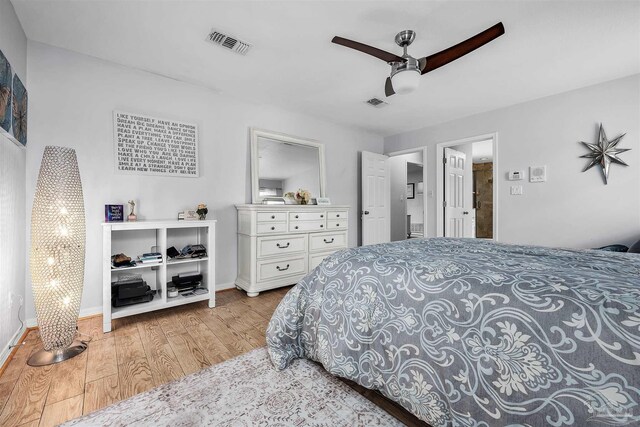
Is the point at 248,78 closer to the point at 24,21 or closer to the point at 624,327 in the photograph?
the point at 24,21

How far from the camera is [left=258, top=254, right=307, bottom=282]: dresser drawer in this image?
303 cm

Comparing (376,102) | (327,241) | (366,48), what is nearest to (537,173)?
(376,102)

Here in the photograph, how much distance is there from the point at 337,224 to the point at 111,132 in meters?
2.69

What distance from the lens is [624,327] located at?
2.18ft

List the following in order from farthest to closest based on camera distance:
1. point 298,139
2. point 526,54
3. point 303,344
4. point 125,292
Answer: point 298,139
point 526,54
point 125,292
point 303,344

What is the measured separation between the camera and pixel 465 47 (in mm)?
1791

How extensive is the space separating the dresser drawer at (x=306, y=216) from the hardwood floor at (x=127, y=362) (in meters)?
1.16

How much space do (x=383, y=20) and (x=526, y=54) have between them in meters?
1.47

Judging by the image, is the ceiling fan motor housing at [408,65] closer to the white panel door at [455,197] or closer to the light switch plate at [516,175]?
the light switch plate at [516,175]

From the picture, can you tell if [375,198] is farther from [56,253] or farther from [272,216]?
[56,253]

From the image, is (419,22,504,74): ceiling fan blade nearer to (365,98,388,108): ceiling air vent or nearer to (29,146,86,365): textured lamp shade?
(365,98,388,108): ceiling air vent

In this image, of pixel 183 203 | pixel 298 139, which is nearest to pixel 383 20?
pixel 298 139

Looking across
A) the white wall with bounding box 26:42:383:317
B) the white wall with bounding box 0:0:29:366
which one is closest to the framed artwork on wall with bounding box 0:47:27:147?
the white wall with bounding box 0:0:29:366

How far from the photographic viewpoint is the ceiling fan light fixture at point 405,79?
6.25ft
